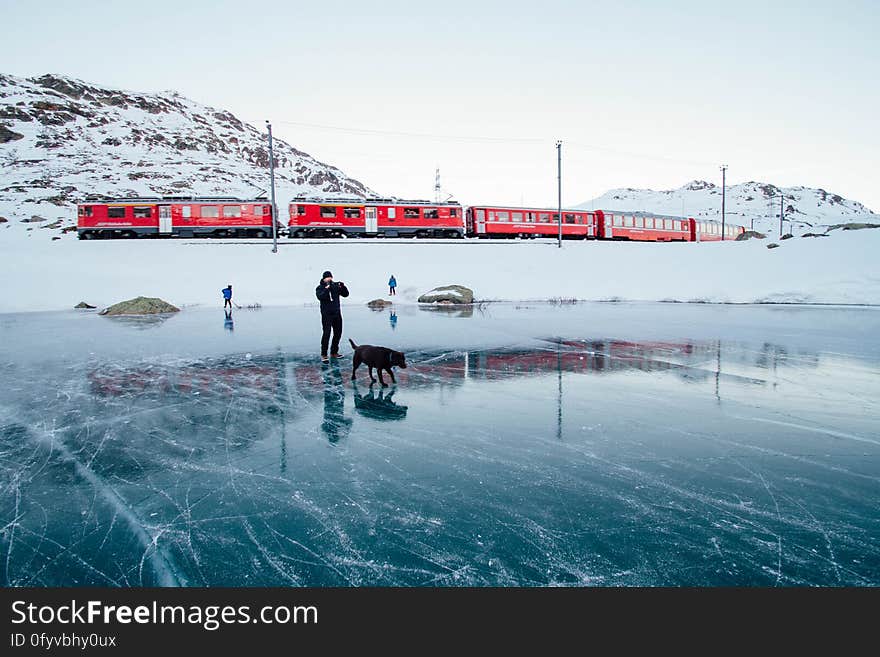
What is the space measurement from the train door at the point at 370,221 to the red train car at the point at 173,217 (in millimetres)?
6859

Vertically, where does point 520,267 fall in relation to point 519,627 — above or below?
above

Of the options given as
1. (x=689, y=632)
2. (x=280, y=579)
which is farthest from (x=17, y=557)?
(x=689, y=632)

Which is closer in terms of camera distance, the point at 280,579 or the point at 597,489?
the point at 280,579

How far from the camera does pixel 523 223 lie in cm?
3953

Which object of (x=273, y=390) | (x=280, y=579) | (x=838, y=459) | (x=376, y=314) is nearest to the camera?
(x=280, y=579)

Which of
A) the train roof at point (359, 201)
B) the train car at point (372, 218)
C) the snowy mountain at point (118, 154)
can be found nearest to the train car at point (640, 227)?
the train car at point (372, 218)

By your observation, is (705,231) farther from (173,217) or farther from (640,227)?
(173,217)

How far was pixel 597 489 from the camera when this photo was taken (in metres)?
4.11

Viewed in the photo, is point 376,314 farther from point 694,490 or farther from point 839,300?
point 839,300

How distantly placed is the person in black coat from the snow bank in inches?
613

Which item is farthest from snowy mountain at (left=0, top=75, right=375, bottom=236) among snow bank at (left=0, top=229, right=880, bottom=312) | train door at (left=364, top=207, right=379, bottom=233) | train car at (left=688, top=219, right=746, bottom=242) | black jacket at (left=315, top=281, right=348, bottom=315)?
train car at (left=688, top=219, right=746, bottom=242)

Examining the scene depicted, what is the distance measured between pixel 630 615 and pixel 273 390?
619 cm

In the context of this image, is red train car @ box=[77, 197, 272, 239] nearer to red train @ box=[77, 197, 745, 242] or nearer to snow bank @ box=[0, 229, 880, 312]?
red train @ box=[77, 197, 745, 242]

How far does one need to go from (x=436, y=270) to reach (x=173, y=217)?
62.9 ft
